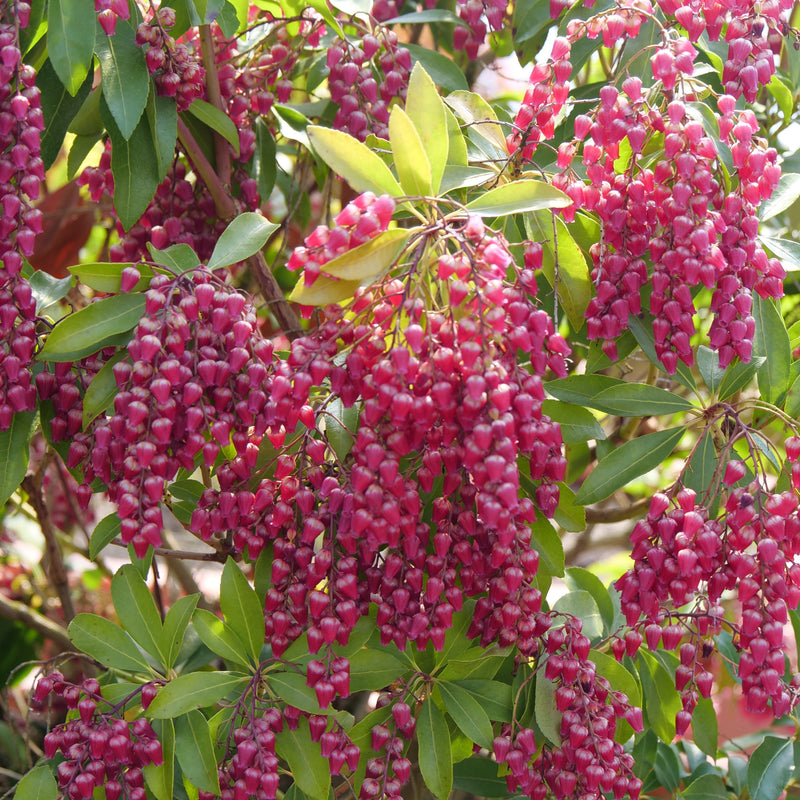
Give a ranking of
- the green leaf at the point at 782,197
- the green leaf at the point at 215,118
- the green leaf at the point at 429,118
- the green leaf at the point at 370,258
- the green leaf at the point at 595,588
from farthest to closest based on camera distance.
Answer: the green leaf at the point at 595,588 < the green leaf at the point at 215,118 < the green leaf at the point at 782,197 < the green leaf at the point at 429,118 < the green leaf at the point at 370,258

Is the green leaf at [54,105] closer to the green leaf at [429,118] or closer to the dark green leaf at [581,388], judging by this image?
the green leaf at [429,118]

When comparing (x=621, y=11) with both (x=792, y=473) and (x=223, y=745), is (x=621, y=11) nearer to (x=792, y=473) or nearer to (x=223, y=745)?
(x=792, y=473)

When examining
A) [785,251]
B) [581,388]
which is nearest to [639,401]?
[581,388]

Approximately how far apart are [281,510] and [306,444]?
10cm

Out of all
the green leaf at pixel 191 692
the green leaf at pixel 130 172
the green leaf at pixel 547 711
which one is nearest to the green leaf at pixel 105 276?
the green leaf at pixel 130 172

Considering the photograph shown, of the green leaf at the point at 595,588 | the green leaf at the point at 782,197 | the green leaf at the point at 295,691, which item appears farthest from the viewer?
the green leaf at the point at 595,588

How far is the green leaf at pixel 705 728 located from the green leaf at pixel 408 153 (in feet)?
3.31

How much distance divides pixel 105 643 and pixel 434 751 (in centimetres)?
53

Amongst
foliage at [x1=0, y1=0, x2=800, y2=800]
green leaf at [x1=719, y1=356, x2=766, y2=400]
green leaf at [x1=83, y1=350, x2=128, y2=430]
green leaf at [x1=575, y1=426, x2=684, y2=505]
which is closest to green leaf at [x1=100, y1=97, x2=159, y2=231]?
foliage at [x1=0, y1=0, x2=800, y2=800]

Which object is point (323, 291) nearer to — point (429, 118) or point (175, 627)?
point (429, 118)

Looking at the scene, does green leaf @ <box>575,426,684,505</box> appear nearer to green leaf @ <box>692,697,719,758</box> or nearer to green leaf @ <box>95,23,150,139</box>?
green leaf @ <box>692,697,719,758</box>

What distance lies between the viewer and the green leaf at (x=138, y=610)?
4.65ft

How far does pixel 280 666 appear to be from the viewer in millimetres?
1378

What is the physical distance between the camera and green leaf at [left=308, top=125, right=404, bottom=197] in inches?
44.0
